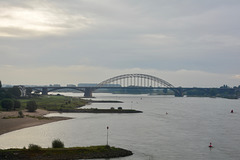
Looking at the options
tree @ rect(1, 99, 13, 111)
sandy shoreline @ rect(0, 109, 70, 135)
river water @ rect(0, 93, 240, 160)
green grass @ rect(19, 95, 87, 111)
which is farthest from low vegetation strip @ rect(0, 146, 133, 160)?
green grass @ rect(19, 95, 87, 111)

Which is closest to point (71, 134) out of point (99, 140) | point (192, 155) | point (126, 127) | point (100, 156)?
point (99, 140)

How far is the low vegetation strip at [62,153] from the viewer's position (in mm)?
31484

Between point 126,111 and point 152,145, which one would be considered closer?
point 152,145

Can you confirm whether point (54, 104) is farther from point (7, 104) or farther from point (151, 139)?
point (151, 139)

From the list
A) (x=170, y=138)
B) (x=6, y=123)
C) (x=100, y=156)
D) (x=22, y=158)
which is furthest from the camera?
(x=6, y=123)

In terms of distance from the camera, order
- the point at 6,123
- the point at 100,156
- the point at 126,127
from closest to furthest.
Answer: the point at 100,156 → the point at 6,123 → the point at 126,127

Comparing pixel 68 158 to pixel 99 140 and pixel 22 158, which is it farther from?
pixel 99 140

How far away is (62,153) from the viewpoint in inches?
1302

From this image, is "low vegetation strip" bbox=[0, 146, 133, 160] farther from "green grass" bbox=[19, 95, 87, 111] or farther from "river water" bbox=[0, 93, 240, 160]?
"green grass" bbox=[19, 95, 87, 111]

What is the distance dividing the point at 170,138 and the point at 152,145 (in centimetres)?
630

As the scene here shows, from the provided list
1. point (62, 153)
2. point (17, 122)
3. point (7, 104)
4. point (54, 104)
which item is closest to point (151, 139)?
point (62, 153)

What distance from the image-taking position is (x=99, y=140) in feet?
143

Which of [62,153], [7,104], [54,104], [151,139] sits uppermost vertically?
[7,104]

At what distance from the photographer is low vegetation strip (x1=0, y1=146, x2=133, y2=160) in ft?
103
